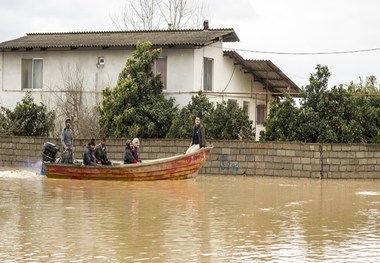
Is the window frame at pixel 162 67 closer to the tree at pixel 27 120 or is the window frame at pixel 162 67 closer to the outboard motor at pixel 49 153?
the tree at pixel 27 120

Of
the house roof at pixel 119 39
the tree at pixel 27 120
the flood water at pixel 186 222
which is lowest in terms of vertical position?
the flood water at pixel 186 222

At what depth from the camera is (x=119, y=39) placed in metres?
39.4

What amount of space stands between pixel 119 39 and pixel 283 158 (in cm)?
1190

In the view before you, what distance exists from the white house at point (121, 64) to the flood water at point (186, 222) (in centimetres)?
1056

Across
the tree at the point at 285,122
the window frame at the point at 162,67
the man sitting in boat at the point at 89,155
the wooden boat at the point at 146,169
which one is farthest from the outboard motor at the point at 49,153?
the window frame at the point at 162,67

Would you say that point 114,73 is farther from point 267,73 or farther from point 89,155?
point 89,155

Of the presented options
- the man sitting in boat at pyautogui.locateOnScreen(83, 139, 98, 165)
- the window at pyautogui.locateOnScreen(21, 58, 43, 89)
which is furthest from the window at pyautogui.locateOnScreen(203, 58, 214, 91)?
the man sitting in boat at pyautogui.locateOnScreen(83, 139, 98, 165)

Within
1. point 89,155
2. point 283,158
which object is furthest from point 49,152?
point 283,158

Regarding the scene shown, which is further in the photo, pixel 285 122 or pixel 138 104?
pixel 138 104

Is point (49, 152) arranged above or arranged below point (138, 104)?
below

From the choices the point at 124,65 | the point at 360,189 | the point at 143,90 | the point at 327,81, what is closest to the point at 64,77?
the point at 124,65

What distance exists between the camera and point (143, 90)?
116 ft

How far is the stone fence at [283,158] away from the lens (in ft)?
99.1

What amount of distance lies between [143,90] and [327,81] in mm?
7357
